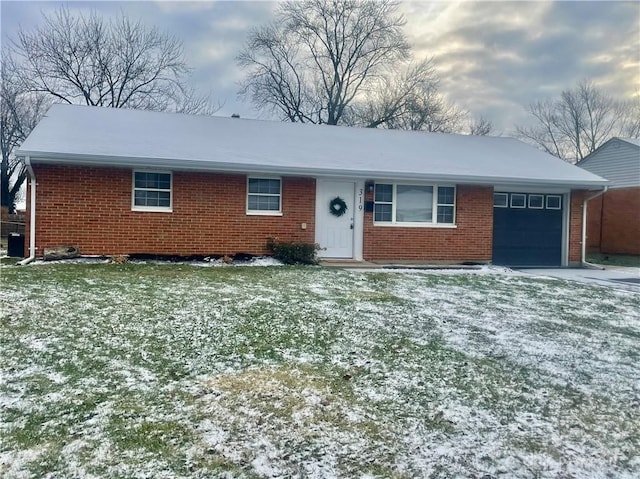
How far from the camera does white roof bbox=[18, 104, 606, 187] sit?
35.1 feet

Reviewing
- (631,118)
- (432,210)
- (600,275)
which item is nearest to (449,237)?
(432,210)

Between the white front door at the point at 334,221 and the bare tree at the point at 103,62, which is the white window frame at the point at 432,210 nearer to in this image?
the white front door at the point at 334,221

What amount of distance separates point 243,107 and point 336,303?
1070 inches

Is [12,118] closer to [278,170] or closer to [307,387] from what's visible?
[278,170]

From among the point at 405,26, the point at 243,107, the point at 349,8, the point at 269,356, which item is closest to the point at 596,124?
the point at 405,26

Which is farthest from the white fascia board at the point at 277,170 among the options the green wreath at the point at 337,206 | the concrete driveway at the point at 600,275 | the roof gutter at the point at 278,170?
the concrete driveway at the point at 600,275

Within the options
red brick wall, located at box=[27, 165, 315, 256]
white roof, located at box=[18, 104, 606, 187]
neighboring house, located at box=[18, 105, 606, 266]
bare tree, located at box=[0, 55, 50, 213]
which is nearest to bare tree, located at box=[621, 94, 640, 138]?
white roof, located at box=[18, 104, 606, 187]

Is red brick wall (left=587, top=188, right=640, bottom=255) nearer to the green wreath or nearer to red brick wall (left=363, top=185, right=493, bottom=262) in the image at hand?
red brick wall (left=363, top=185, right=493, bottom=262)

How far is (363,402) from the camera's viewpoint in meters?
3.64

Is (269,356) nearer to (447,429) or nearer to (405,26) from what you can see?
(447,429)

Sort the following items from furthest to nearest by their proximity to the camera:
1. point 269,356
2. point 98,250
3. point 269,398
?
point 98,250 → point 269,356 → point 269,398

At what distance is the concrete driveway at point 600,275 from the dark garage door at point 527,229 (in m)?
0.95

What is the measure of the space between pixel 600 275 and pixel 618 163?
32.4 feet

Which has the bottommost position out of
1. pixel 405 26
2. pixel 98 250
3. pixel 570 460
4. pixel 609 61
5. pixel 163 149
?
pixel 570 460
